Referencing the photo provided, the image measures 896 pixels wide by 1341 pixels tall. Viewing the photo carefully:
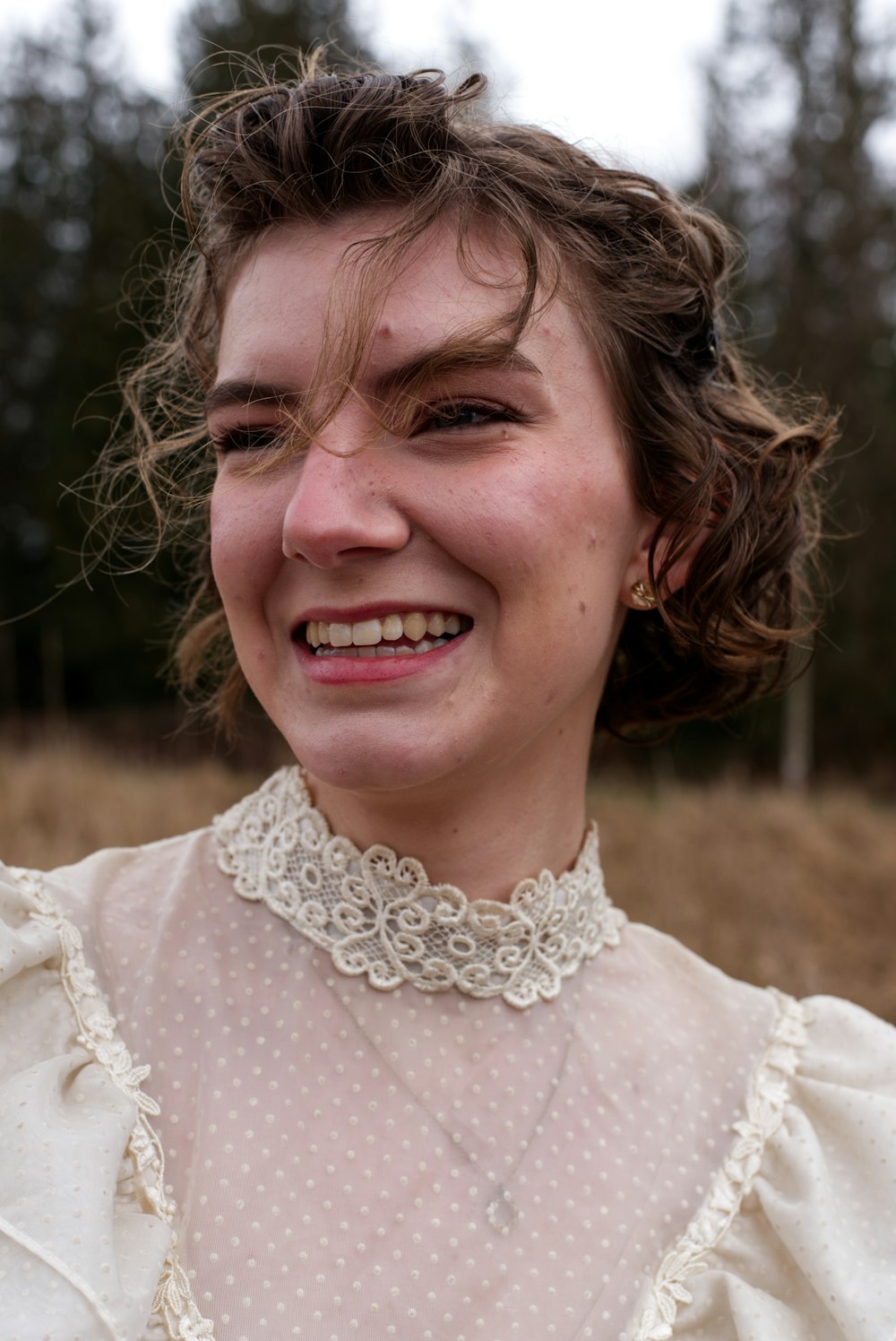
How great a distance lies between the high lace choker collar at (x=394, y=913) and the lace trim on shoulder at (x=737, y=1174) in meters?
0.32

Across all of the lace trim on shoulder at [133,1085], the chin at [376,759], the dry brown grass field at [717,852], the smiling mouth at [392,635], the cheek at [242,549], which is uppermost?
the cheek at [242,549]

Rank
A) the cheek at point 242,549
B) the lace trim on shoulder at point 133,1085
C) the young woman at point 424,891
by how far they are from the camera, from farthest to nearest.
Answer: the cheek at point 242,549
the young woman at point 424,891
the lace trim on shoulder at point 133,1085

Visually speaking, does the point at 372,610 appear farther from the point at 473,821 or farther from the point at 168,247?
the point at 168,247

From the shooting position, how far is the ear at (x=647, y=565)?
176cm

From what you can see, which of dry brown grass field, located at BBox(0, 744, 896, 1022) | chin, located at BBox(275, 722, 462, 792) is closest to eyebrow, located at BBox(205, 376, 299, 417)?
chin, located at BBox(275, 722, 462, 792)

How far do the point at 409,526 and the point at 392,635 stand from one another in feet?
0.43

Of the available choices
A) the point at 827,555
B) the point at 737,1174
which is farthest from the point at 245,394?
the point at 827,555

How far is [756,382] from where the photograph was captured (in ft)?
7.68

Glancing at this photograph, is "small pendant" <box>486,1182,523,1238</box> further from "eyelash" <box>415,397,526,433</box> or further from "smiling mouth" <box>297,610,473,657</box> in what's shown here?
"eyelash" <box>415,397,526,433</box>

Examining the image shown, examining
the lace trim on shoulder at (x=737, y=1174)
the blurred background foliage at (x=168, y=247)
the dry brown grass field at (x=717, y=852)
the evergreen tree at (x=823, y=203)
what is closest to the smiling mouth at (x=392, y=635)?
the lace trim on shoulder at (x=737, y=1174)

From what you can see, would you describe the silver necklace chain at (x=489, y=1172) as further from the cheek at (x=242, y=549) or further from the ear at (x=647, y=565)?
the ear at (x=647, y=565)

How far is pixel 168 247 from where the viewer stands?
847 centimetres

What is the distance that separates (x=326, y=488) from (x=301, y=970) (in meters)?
0.64

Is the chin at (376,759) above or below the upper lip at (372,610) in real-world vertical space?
below
